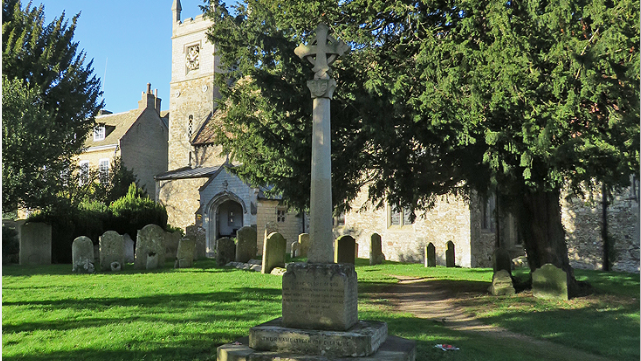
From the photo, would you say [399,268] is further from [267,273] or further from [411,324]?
[411,324]

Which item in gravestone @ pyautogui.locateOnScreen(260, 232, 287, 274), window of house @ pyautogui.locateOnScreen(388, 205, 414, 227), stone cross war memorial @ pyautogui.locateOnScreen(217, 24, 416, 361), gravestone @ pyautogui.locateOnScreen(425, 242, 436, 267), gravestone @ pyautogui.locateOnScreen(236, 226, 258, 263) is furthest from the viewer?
window of house @ pyautogui.locateOnScreen(388, 205, 414, 227)

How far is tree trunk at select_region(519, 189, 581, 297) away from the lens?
38.0 ft

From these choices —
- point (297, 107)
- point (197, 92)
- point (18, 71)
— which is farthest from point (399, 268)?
point (197, 92)

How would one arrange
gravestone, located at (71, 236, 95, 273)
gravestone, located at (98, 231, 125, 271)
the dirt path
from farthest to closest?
gravestone, located at (98, 231, 125, 271) < gravestone, located at (71, 236, 95, 273) < the dirt path

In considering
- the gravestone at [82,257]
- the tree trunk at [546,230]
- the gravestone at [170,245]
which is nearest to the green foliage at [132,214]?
the gravestone at [170,245]

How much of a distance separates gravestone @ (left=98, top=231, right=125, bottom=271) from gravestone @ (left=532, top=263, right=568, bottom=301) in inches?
475

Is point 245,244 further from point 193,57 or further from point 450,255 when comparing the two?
point 193,57

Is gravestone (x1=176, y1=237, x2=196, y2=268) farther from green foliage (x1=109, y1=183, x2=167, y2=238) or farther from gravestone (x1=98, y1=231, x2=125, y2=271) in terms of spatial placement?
green foliage (x1=109, y1=183, x2=167, y2=238)

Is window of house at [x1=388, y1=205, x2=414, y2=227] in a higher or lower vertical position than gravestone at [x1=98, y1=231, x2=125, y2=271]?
higher

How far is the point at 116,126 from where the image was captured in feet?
123

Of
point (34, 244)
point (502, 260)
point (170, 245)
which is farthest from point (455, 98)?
point (34, 244)

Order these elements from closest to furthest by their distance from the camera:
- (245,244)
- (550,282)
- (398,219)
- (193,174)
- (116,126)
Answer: (550,282), (245,244), (398,219), (193,174), (116,126)

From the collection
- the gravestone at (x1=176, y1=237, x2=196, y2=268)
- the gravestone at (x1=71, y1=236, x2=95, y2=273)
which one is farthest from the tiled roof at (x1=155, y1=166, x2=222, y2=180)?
the gravestone at (x1=71, y1=236, x2=95, y2=273)

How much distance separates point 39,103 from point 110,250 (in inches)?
337
